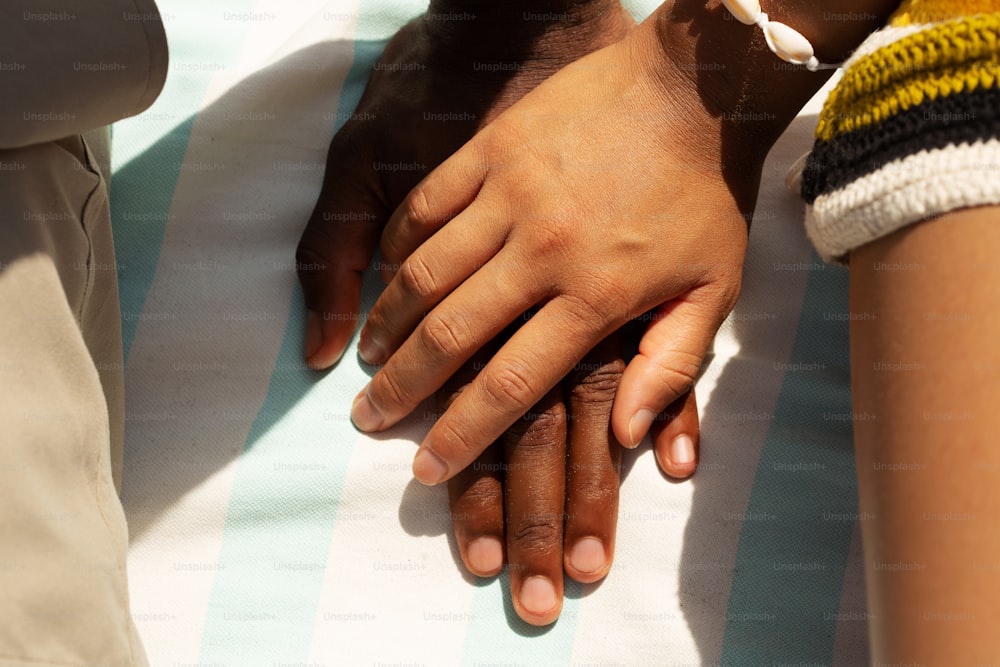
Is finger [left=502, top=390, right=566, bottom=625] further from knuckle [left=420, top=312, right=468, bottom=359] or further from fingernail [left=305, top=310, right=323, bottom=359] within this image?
fingernail [left=305, top=310, right=323, bottom=359]

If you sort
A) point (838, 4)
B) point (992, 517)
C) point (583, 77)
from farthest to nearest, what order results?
point (583, 77) → point (838, 4) → point (992, 517)

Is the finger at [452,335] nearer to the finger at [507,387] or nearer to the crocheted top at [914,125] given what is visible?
the finger at [507,387]

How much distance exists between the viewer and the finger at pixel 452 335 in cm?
83

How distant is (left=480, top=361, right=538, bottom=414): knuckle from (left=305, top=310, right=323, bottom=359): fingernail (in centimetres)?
21

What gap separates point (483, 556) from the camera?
799mm

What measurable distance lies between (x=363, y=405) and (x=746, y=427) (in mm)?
400

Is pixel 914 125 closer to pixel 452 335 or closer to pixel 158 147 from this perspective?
pixel 452 335

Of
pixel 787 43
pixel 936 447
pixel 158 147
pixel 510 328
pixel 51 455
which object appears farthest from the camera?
pixel 158 147

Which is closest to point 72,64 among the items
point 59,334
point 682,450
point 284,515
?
point 59,334

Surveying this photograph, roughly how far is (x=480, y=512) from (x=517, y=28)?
640mm

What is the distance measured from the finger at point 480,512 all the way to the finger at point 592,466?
0.23 ft

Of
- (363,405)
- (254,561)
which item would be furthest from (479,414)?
(254,561)

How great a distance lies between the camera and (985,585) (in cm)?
51

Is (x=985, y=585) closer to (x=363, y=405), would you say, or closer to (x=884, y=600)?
(x=884, y=600)
